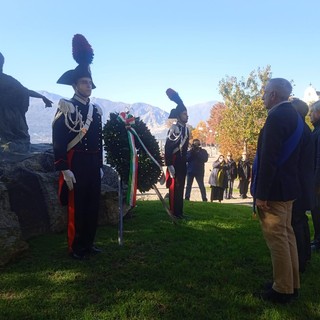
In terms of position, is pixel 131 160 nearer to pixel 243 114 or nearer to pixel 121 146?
pixel 121 146

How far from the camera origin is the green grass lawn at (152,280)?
3.30 meters

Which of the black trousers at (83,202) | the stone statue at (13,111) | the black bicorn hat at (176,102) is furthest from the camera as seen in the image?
the black bicorn hat at (176,102)

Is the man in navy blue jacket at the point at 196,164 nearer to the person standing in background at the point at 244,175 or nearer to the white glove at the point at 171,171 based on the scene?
the person standing in background at the point at 244,175

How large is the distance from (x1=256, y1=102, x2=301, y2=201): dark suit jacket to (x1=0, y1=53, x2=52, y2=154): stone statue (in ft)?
15.7

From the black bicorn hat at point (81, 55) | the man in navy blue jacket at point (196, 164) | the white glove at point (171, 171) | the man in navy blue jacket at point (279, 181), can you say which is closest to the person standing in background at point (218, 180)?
the man in navy blue jacket at point (196, 164)

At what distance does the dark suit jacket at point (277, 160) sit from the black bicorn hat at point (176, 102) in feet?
13.1

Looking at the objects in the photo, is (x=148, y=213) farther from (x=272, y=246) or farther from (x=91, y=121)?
(x=272, y=246)

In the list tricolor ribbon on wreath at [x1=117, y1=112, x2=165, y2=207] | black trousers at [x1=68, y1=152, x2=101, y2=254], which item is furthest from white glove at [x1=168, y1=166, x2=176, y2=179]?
black trousers at [x1=68, y1=152, x2=101, y2=254]

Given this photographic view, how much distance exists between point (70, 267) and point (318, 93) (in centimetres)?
7677

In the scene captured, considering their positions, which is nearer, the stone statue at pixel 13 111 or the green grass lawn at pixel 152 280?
the green grass lawn at pixel 152 280

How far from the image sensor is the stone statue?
6.37 metres

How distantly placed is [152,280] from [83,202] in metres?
1.49

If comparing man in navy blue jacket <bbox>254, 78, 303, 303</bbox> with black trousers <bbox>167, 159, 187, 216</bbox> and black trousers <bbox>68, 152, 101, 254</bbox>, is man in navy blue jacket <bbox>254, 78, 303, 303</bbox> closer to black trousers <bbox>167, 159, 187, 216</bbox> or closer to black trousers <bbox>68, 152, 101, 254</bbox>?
black trousers <bbox>68, 152, 101, 254</bbox>

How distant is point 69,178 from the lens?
14.5ft
